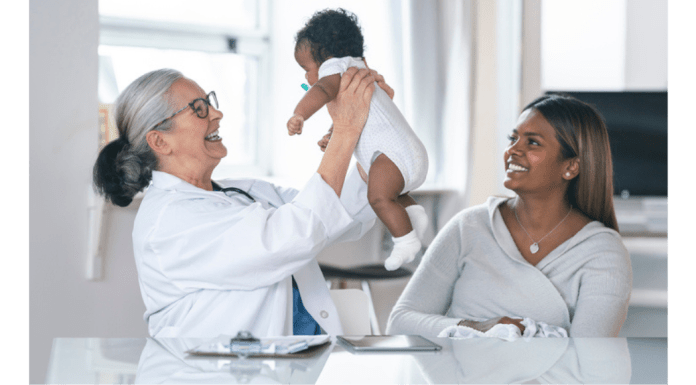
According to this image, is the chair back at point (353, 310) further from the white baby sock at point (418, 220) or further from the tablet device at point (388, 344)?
the tablet device at point (388, 344)

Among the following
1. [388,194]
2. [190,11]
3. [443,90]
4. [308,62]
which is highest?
[190,11]

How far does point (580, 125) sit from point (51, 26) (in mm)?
2154

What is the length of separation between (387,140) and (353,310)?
500 millimetres

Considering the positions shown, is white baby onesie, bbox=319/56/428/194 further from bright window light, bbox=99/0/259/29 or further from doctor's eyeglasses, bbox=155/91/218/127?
bright window light, bbox=99/0/259/29

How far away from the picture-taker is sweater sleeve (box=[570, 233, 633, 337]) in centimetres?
175

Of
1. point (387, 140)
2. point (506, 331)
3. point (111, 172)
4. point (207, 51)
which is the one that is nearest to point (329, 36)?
point (387, 140)

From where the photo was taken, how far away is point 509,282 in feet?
6.21

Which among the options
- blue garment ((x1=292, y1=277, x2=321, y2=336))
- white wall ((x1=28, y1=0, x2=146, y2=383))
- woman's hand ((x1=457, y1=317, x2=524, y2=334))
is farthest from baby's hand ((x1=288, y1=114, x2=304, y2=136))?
white wall ((x1=28, y1=0, x2=146, y2=383))

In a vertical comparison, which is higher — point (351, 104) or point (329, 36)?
point (329, 36)

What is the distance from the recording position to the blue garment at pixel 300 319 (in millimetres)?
1706

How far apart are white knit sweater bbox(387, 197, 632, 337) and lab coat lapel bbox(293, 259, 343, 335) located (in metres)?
0.32

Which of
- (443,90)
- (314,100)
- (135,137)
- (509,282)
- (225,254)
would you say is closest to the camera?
(225,254)

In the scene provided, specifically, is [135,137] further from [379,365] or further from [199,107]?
[379,365]

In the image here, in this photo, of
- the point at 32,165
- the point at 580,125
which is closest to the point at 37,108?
the point at 32,165
